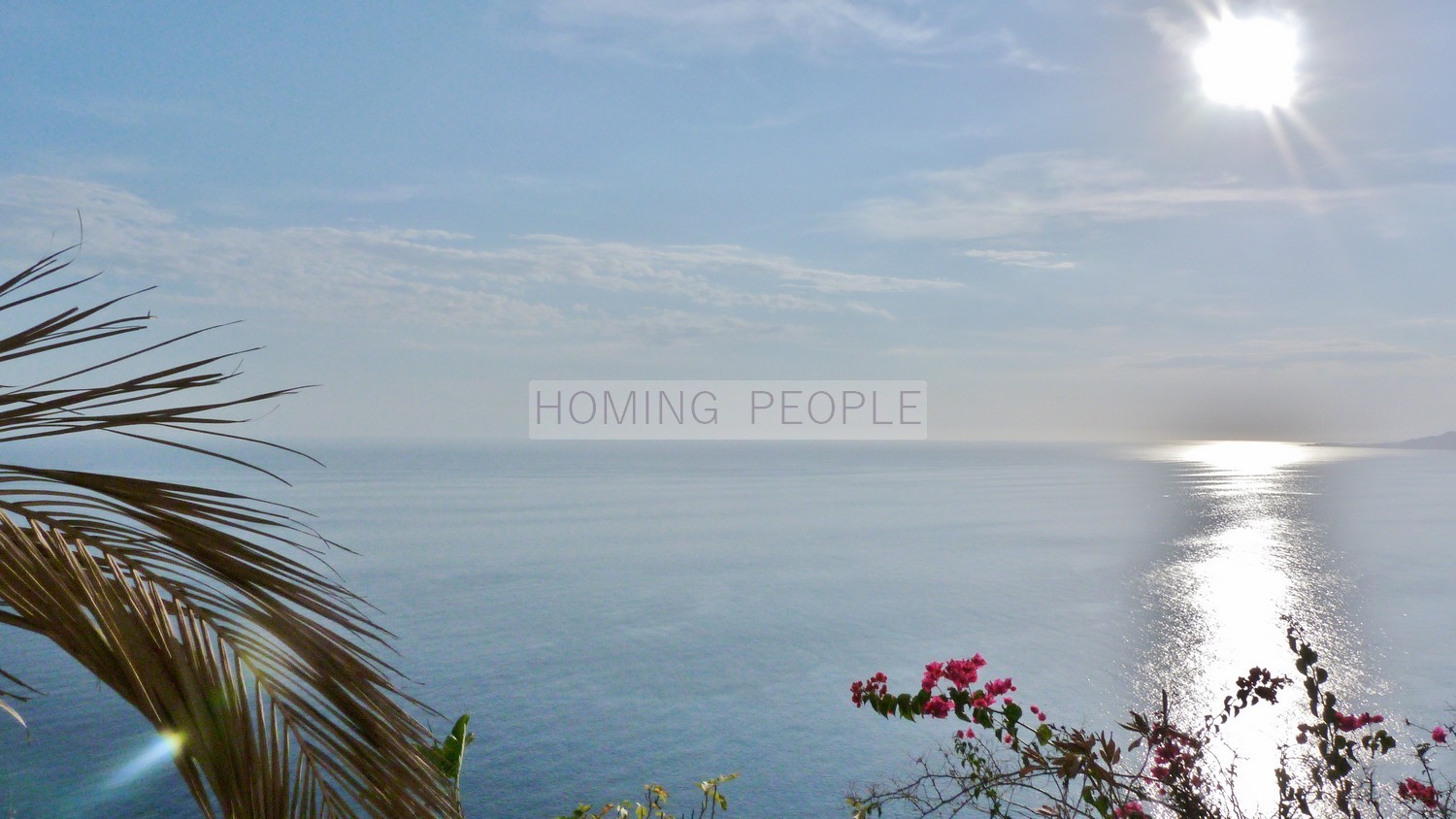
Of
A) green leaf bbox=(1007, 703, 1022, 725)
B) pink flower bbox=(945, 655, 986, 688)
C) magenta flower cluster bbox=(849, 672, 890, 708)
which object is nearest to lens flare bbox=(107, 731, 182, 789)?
magenta flower cluster bbox=(849, 672, 890, 708)

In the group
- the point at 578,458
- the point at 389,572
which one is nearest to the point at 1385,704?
the point at 389,572

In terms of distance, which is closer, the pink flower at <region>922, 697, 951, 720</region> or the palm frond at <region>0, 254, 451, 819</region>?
the palm frond at <region>0, 254, 451, 819</region>

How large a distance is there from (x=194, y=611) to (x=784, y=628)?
3639 centimetres

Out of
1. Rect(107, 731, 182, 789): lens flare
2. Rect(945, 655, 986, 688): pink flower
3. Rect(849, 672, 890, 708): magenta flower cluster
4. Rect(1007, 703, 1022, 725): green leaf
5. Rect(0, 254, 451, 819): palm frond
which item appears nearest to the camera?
Rect(0, 254, 451, 819): palm frond

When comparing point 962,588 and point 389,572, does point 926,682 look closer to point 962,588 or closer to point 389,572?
point 962,588

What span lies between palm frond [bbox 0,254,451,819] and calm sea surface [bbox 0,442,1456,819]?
66.6 feet

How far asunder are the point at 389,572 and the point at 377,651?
611 inches

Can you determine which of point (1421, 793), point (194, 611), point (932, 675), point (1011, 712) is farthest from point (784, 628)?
point (194, 611)

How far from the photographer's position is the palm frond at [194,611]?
1.19 m

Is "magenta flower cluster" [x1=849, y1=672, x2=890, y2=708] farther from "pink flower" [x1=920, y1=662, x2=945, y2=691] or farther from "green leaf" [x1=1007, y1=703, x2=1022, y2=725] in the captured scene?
"green leaf" [x1=1007, y1=703, x2=1022, y2=725]

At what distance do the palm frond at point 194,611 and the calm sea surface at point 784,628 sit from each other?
799 inches

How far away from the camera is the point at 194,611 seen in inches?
55.2

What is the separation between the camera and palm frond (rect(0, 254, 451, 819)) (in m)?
1.19

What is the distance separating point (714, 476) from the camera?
128m
